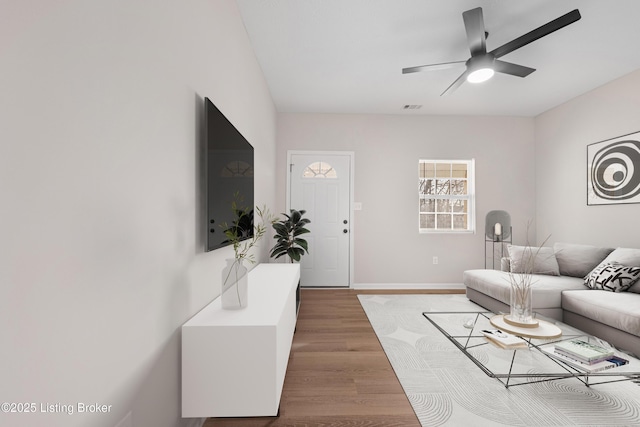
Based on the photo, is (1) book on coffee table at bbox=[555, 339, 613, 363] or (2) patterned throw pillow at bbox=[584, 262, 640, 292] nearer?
(1) book on coffee table at bbox=[555, 339, 613, 363]

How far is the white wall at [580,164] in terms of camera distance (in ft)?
11.1

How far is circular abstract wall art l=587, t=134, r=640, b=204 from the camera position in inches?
130

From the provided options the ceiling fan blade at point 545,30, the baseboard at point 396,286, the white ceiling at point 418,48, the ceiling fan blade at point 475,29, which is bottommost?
the baseboard at point 396,286

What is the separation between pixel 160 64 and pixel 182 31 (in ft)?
1.04

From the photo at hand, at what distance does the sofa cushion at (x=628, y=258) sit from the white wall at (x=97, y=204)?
3763mm

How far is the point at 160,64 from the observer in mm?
1208

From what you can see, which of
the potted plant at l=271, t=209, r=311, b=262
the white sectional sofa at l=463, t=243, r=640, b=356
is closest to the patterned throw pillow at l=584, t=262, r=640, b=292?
the white sectional sofa at l=463, t=243, r=640, b=356

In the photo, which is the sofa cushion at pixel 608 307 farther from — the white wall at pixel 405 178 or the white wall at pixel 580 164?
the white wall at pixel 405 178

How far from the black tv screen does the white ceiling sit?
117 cm

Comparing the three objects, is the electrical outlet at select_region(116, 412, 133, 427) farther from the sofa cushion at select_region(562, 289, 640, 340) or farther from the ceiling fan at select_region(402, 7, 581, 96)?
the sofa cushion at select_region(562, 289, 640, 340)

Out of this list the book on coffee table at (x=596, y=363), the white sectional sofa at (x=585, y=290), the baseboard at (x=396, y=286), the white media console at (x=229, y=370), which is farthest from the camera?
the baseboard at (x=396, y=286)

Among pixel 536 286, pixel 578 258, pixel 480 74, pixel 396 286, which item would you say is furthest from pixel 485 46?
pixel 396 286

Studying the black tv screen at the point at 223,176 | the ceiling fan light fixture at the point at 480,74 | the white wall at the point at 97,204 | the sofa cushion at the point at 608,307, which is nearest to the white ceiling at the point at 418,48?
the ceiling fan light fixture at the point at 480,74

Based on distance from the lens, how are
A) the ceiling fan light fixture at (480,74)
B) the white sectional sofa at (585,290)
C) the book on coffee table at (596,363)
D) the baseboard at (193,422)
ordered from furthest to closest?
the ceiling fan light fixture at (480,74) < the white sectional sofa at (585,290) < the book on coffee table at (596,363) < the baseboard at (193,422)
